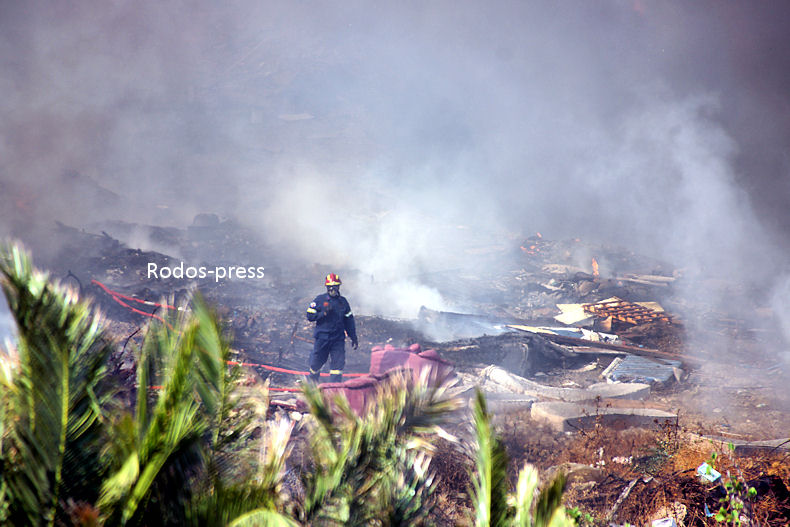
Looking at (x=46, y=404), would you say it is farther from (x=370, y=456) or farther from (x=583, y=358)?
(x=583, y=358)

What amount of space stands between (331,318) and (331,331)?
198 mm


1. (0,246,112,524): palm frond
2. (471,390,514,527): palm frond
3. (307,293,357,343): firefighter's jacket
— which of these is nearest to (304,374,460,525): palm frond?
(471,390,514,527): palm frond

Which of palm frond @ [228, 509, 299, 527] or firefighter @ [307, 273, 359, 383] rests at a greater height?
firefighter @ [307, 273, 359, 383]

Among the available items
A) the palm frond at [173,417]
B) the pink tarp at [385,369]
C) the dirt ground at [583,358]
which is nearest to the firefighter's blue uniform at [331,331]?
the pink tarp at [385,369]

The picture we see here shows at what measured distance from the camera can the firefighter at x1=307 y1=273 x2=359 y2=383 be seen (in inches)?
289

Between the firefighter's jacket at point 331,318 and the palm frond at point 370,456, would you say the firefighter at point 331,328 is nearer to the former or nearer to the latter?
the firefighter's jacket at point 331,318

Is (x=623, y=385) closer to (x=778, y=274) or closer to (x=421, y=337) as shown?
(x=421, y=337)

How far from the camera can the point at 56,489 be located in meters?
1.49

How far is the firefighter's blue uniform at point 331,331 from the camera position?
736cm

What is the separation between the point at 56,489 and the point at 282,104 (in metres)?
27.2

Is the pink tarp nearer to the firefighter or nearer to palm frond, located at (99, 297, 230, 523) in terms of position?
the firefighter

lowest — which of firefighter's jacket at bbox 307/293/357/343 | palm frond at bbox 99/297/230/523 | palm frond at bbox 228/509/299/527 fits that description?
palm frond at bbox 228/509/299/527

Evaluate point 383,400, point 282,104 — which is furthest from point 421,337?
point 282,104

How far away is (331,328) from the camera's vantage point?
7383 mm
